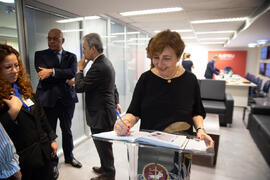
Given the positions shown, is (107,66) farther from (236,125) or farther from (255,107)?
(236,125)

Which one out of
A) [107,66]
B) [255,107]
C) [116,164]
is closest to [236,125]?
[255,107]

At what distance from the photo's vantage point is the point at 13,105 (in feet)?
4.06

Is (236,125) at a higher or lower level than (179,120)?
lower

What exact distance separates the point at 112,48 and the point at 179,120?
3421 millimetres

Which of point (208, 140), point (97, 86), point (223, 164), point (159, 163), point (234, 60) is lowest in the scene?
point (223, 164)

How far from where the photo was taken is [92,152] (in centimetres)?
297

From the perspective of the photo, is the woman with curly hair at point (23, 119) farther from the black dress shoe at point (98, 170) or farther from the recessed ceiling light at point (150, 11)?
the recessed ceiling light at point (150, 11)

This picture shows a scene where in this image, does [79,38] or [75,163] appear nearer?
[75,163]

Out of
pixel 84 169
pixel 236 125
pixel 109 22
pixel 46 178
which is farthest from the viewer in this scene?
pixel 236 125

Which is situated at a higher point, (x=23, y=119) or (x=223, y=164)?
(x=23, y=119)

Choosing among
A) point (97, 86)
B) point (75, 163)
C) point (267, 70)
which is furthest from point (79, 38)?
point (267, 70)

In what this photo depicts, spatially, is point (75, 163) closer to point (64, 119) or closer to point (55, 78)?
point (64, 119)

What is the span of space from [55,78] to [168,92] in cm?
158

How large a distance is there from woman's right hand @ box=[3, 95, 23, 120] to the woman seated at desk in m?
0.76
